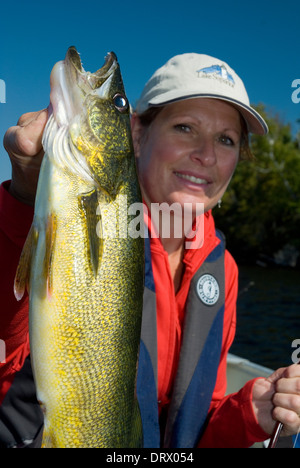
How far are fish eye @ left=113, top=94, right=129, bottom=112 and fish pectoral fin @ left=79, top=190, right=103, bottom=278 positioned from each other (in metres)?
0.42

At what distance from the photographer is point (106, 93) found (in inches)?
71.1

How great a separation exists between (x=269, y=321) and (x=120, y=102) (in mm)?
15352

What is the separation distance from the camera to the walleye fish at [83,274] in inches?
62.9

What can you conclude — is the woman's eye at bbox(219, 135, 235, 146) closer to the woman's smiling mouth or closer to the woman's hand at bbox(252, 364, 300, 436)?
the woman's smiling mouth

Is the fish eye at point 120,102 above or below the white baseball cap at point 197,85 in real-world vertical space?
below

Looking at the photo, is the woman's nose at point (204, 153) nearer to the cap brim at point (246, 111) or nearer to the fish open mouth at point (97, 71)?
the cap brim at point (246, 111)

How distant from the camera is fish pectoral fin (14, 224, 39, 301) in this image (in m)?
1.61

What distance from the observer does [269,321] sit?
16.0m

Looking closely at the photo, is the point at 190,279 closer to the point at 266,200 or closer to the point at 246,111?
the point at 246,111

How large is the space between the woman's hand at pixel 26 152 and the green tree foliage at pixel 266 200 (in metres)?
37.8

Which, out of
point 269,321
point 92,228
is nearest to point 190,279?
point 92,228

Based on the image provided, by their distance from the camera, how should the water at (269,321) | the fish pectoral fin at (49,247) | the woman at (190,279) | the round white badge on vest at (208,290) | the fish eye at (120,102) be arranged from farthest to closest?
1. the water at (269,321)
2. the round white badge on vest at (208,290)
3. the woman at (190,279)
4. the fish eye at (120,102)
5. the fish pectoral fin at (49,247)

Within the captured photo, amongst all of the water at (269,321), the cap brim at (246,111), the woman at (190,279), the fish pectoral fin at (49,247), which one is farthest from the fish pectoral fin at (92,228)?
the water at (269,321)

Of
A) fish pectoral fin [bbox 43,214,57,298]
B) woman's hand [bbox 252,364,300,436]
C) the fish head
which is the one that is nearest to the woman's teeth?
the fish head
